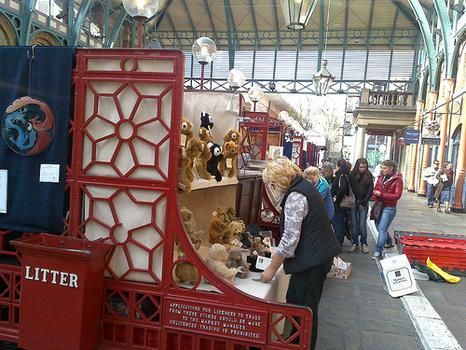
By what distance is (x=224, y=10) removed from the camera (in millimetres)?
25422

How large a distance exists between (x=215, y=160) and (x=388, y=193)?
4.11 meters

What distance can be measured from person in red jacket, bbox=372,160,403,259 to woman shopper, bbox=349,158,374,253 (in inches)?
9.5

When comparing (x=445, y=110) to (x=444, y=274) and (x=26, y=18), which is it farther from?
(x=26, y=18)

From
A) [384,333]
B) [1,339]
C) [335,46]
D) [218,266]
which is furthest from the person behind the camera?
[335,46]

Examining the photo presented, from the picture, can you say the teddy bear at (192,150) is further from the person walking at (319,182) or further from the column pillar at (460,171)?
the column pillar at (460,171)

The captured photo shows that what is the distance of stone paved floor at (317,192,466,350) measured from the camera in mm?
4133

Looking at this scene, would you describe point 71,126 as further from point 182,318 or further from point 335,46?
point 335,46

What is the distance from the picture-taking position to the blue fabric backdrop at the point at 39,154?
9.89 ft

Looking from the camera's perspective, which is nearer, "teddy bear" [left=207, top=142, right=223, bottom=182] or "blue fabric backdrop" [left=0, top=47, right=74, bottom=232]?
"blue fabric backdrop" [left=0, top=47, right=74, bottom=232]

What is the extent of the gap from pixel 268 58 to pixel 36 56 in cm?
2391

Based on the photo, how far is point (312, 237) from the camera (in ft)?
10.1

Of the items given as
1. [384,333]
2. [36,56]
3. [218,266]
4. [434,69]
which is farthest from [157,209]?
[434,69]

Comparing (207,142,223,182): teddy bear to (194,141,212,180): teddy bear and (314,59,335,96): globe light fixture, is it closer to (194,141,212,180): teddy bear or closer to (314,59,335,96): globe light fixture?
(194,141,212,180): teddy bear

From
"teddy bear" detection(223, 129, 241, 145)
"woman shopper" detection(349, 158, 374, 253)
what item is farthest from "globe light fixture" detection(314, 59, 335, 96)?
"teddy bear" detection(223, 129, 241, 145)
